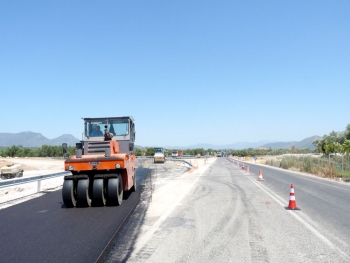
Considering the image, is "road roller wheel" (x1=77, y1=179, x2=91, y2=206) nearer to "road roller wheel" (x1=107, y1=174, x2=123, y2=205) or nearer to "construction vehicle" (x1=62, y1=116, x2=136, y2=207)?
"construction vehicle" (x1=62, y1=116, x2=136, y2=207)

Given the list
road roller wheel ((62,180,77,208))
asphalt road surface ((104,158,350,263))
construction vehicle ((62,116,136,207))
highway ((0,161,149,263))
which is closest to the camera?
asphalt road surface ((104,158,350,263))

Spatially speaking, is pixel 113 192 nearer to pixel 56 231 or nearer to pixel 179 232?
pixel 56 231

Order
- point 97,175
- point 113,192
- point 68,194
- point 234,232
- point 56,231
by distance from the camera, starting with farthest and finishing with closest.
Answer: point 97,175
point 113,192
point 68,194
point 56,231
point 234,232

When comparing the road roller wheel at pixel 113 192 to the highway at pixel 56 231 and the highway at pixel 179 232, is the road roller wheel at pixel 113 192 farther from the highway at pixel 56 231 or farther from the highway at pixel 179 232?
the highway at pixel 179 232

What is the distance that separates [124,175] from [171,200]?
1972mm

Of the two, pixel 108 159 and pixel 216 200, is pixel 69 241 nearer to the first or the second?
pixel 108 159

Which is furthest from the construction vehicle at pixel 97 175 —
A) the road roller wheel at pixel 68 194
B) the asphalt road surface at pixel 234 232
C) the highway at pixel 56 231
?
the asphalt road surface at pixel 234 232

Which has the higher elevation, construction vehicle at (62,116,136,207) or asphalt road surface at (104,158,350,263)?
construction vehicle at (62,116,136,207)

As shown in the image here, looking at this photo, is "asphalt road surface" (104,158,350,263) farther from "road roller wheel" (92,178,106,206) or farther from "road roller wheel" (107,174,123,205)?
"road roller wheel" (92,178,106,206)

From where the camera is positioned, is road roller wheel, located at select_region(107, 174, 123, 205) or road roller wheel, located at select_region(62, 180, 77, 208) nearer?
road roller wheel, located at select_region(62, 180, 77, 208)

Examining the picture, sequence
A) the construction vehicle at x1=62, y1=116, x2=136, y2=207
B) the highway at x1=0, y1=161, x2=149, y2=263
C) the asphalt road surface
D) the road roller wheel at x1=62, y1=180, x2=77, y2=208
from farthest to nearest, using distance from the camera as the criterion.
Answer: the construction vehicle at x1=62, y1=116, x2=136, y2=207 < the road roller wheel at x1=62, y1=180, x2=77, y2=208 < the highway at x1=0, y1=161, x2=149, y2=263 < the asphalt road surface

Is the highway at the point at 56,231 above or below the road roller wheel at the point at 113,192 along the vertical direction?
below

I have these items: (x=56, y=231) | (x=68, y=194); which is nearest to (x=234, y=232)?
(x=56, y=231)

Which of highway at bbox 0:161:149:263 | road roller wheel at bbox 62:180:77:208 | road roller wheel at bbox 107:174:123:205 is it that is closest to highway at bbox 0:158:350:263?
highway at bbox 0:161:149:263
